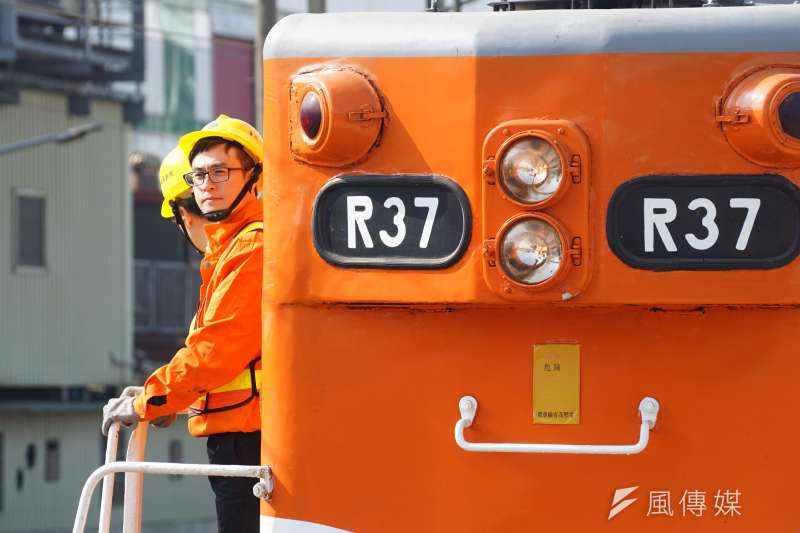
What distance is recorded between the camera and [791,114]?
377 centimetres

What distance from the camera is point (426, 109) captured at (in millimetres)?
3949

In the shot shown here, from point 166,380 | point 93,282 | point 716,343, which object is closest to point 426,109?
point 716,343

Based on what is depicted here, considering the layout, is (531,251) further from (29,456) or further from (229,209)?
(29,456)

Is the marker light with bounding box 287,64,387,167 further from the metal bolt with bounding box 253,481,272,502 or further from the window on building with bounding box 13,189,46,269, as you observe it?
the window on building with bounding box 13,189,46,269

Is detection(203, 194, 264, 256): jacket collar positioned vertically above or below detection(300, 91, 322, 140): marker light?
below

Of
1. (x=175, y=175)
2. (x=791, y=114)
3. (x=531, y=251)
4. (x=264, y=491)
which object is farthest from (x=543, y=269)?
(x=175, y=175)

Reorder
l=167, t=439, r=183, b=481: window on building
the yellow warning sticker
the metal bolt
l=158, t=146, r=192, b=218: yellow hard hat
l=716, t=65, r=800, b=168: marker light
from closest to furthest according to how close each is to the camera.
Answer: l=716, t=65, r=800, b=168: marker light
the yellow warning sticker
the metal bolt
l=158, t=146, r=192, b=218: yellow hard hat
l=167, t=439, r=183, b=481: window on building

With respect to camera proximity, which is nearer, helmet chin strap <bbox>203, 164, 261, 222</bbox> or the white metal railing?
the white metal railing

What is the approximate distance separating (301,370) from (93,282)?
110 feet

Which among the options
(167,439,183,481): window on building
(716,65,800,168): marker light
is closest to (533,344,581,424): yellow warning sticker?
(716,65,800,168): marker light

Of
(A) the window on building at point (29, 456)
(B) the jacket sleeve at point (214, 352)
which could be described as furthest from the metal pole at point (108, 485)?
(A) the window on building at point (29, 456)

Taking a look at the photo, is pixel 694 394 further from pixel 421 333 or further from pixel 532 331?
pixel 421 333

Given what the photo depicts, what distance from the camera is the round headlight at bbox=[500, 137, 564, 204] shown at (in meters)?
3.83

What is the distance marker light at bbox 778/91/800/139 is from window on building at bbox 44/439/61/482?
3286cm
